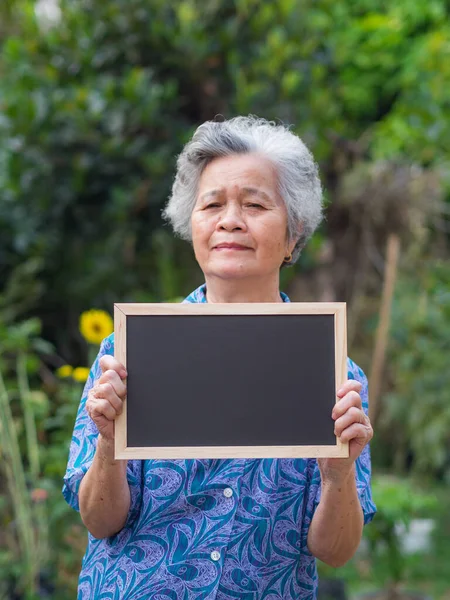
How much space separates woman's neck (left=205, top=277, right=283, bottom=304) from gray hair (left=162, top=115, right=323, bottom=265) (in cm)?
18

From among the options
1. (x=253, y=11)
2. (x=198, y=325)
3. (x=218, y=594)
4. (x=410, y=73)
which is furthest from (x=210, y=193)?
(x=410, y=73)

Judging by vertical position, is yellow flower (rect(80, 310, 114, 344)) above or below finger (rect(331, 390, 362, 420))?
above

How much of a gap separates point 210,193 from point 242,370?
1.58 ft

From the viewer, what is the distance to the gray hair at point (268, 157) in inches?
79.4

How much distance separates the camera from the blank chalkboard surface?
173cm

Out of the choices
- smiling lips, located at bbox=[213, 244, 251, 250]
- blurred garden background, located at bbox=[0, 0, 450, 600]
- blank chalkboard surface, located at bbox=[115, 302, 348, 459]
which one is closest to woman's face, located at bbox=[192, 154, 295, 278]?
smiling lips, located at bbox=[213, 244, 251, 250]

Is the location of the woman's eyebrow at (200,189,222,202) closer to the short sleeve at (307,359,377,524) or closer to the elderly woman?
the elderly woman

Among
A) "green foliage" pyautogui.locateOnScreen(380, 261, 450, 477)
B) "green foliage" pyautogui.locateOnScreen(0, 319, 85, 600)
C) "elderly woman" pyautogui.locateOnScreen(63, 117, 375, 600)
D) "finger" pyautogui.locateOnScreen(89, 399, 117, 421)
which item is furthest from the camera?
"green foliage" pyautogui.locateOnScreen(380, 261, 450, 477)

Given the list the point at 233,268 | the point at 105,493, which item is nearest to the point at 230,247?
the point at 233,268

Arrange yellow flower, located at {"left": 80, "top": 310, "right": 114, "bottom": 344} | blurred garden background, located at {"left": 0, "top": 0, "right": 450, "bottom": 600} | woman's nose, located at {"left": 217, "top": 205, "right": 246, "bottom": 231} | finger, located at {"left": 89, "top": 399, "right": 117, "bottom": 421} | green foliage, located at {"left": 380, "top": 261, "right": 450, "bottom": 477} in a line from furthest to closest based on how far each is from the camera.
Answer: green foliage, located at {"left": 380, "top": 261, "right": 450, "bottom": 477} → blurred garden background, located at {"left": 0, "top": 0, "right": 450, "bottom": 600} → yellow flower, located at {"left": 80, "top": 310, "right": 114, "bottom": 344} → woman's nose, located at {"left": 217, "top": 205, "right": 246, "bottom": 231} → finger, located at {"left": 89, "top": 399, "right": 117, "bottom": 421}

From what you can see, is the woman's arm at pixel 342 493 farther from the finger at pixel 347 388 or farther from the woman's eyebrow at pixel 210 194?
the woman's eyebrow at pixel 210 194

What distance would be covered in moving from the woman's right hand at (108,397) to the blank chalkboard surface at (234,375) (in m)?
0.02

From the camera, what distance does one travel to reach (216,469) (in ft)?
6.27

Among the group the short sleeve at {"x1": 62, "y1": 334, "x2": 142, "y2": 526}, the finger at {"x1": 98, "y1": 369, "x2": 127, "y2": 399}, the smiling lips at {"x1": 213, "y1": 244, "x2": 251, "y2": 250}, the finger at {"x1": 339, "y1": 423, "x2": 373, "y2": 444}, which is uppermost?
the smiling lips at {"x1": 213, "y1": 244, "x2": 251, "y2": 250}
